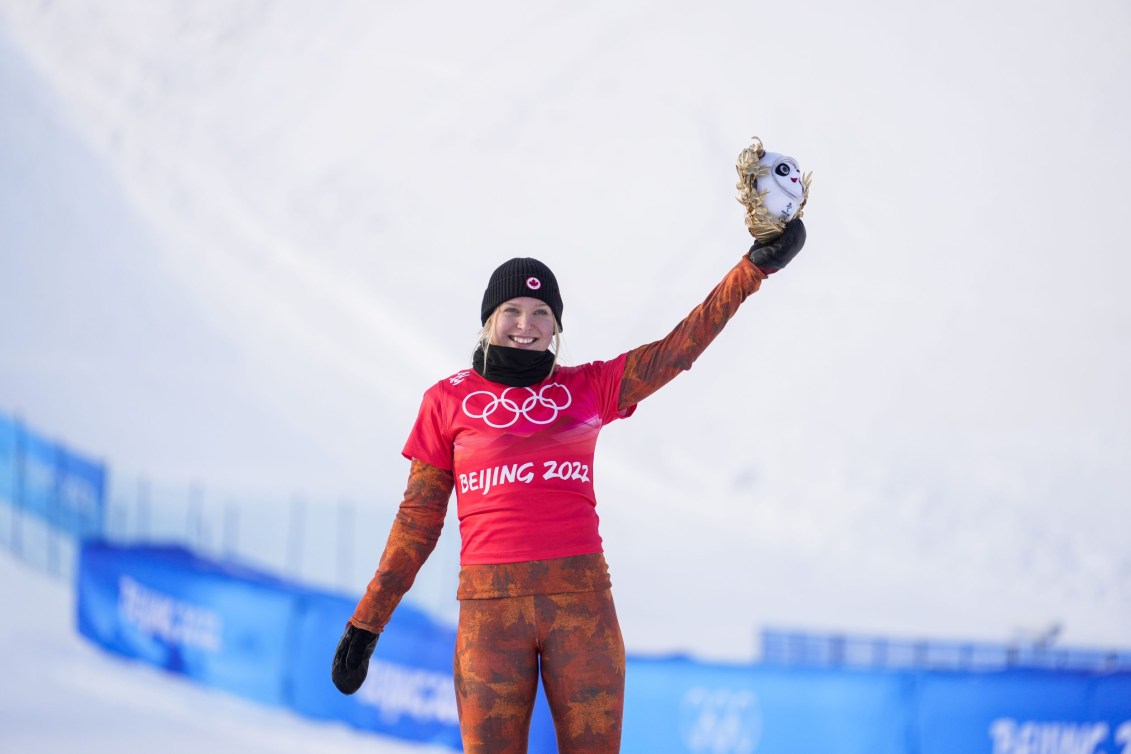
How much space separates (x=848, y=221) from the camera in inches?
962

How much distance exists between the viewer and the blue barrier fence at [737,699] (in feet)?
15.8

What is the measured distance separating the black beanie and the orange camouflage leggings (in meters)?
0.68

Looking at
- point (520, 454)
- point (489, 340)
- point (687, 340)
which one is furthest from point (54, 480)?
point (687, 340)

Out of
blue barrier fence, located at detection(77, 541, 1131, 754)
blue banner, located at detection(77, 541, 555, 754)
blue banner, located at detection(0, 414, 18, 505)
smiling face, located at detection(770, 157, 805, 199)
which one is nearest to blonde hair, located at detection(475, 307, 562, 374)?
smiling face, located at detection(770, 157, 805, 199)

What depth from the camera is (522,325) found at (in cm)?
304

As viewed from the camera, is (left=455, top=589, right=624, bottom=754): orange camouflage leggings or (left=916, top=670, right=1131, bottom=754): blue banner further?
(left=916, top=670, right=1131, bottom=754): blue banner

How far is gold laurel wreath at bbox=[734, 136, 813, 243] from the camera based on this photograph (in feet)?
9.94

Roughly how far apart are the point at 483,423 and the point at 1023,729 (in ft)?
9.21

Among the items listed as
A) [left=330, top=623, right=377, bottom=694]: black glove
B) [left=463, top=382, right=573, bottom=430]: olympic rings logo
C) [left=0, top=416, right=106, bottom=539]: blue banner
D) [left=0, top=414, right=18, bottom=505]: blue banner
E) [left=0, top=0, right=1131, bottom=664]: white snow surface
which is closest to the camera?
[left=463, top=382, right=573, bottom=430]: olympic rings logo

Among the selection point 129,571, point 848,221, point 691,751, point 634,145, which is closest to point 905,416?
point 848,221

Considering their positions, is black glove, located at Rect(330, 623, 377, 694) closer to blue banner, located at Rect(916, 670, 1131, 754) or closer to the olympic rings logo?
the olympic rings logo

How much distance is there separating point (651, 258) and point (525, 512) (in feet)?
67.9

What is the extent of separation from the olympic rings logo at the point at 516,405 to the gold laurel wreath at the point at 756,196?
566mm

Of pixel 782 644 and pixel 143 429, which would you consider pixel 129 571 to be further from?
pixel 143 429
